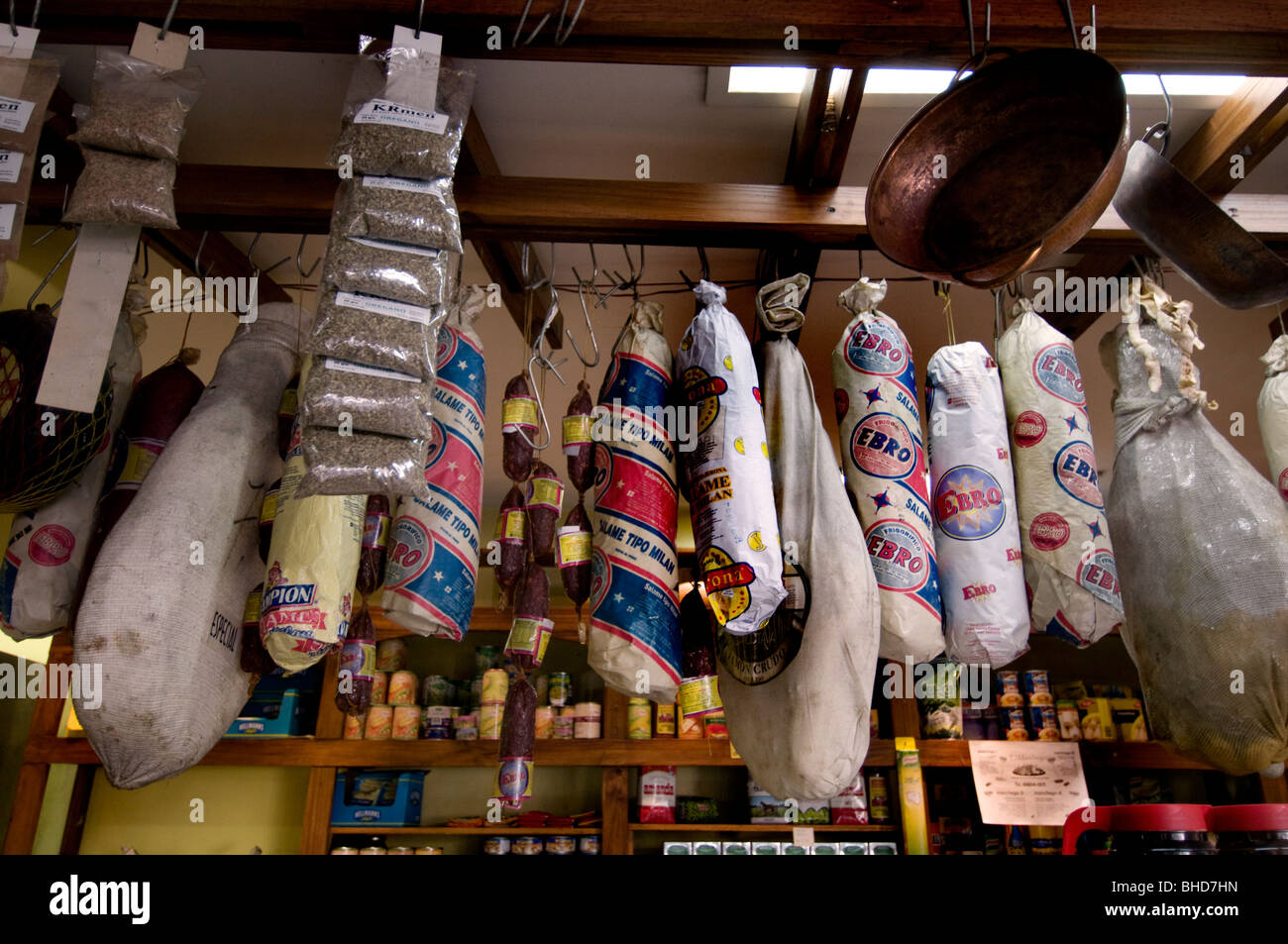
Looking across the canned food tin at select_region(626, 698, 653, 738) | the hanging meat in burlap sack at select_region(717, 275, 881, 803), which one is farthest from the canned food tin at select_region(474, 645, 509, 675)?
the hanging meat in burlap sack at select_region(717, 275, 881, 803)

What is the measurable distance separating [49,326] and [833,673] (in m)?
1.54

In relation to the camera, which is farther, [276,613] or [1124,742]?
[1124,742]

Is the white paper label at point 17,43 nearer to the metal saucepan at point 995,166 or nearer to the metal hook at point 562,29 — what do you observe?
the metal hook at point 562,29

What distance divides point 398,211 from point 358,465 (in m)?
0.41

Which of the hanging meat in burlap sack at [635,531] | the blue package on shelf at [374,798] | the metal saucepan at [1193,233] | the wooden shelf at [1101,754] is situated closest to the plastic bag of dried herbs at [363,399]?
the hanging meat in burlap sack at [635,531]

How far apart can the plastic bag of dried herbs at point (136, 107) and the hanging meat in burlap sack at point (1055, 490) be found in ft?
5.23

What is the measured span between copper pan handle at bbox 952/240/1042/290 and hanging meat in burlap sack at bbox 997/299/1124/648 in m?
0.37

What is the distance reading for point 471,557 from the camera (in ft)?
5.03

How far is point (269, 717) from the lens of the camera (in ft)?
12.1

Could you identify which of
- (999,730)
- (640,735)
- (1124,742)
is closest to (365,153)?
(640,735)

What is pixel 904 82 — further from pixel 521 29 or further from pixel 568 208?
pixel 521 29

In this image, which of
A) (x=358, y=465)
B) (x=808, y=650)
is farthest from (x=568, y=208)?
(x=808, y=650)

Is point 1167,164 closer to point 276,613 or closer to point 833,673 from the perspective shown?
point 833,673

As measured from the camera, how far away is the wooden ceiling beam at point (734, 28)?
1383 millimetres
